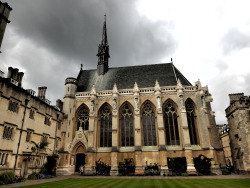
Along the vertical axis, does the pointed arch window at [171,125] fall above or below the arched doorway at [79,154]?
above

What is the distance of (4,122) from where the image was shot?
17.0m

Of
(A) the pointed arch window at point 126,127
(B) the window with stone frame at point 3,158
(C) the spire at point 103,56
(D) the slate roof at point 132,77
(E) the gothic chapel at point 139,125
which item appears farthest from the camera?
(C) the spire at point 103,56

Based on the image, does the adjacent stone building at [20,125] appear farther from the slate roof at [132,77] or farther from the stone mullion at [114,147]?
the slate roof at [132,77]

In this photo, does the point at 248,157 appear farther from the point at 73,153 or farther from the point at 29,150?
the point at 29,150

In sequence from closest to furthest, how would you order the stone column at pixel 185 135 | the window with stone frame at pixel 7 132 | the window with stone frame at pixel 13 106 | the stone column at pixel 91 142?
the window with stone frame at pixel 7 132 < the window with stone frame at pixel 13 106 < the stone column at pixel 185 135 < the stone column at pixel 91 142

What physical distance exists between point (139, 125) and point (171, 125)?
210 inches

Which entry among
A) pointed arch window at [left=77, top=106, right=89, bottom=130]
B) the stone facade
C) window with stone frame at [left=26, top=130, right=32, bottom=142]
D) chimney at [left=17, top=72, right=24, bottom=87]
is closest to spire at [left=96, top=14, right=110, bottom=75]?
the stone facade

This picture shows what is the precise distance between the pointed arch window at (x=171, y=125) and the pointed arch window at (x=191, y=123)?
6.87ft

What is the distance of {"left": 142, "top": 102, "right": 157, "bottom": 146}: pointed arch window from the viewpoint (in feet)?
87.3

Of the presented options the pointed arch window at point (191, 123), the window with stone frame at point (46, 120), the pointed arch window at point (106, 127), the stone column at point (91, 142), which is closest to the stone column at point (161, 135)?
the pointed arch window at point (191, 123)

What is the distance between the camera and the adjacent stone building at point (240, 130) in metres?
24.4

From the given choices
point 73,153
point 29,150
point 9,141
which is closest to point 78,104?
point 73,153

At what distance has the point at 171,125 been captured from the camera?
89.1 feet

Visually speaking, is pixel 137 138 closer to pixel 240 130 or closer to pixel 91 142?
pixel 91 142
